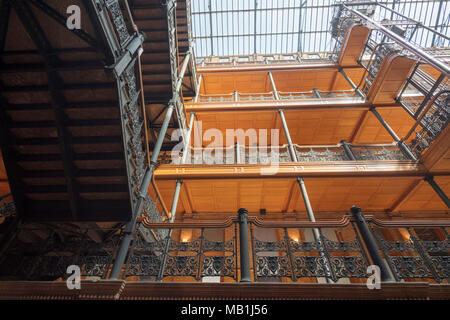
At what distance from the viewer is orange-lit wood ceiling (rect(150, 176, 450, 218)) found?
9016 mm

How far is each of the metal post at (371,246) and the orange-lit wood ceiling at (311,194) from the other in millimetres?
4479

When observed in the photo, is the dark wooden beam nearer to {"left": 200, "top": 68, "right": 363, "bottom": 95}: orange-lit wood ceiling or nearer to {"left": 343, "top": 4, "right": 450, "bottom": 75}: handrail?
{"left": 343, "top": 4, "right": 450, "bottom": 75}: handrail

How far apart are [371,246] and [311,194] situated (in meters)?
5.95

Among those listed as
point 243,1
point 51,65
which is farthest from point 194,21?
point 51,65

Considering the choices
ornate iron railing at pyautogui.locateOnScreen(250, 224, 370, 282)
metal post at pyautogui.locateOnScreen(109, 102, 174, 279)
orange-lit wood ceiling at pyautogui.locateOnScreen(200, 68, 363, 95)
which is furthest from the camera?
orange-lit wood ceiling at pyautogui.locateOnScreen(200, 68, 363, 95)

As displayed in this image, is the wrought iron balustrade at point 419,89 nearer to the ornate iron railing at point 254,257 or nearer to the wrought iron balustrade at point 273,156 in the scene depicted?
the wrought iron balustrade at point 273,156

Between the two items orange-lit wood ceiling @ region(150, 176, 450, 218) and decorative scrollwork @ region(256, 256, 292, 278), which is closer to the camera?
decorative scrollwork @ region(256, 256, 292, 278)

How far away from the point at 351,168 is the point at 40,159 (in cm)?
931

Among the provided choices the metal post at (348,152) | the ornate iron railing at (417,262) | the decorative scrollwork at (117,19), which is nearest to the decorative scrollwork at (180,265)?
the ornate iron railing at (417,262)

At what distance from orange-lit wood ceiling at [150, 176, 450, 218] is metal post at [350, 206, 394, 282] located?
14.7 ft

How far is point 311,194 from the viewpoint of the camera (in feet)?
32.0

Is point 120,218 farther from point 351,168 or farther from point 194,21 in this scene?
point 194,21

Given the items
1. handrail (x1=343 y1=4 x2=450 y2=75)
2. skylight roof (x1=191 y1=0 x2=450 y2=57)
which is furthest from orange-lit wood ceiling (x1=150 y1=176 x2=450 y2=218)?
skylight roof (x1=191 y1=0 x2=450 y2=57)

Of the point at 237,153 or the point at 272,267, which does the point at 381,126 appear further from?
the point at 272,267
